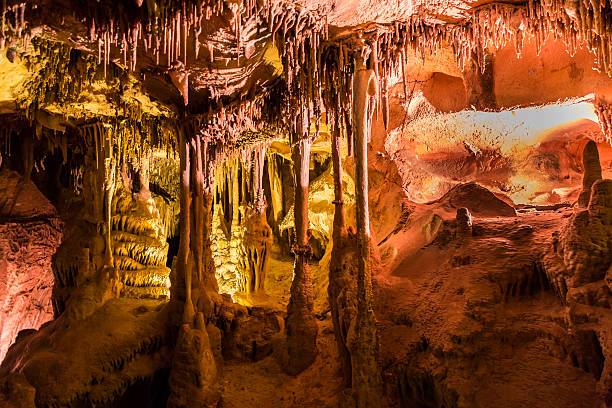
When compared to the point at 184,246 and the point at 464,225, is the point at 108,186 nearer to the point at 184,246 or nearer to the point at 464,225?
the point at 184,246

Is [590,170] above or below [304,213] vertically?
above

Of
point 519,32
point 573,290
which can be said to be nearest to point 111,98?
point 519,32

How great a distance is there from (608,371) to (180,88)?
732 centimetres

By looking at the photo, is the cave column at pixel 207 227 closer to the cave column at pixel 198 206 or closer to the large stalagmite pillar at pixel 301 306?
the cave column at pixel 198 206

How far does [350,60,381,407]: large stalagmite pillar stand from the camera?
6.00 meters

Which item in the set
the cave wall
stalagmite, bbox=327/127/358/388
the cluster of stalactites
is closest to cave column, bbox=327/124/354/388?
stalagmite, bbox=327/127/358/388

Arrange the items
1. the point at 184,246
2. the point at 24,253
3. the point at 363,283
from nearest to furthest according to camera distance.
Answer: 1. the point at 363,283
2. the point at 184,246
3. the point at 24,253

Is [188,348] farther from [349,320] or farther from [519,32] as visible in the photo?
[519,32]

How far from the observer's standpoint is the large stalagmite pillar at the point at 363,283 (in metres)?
6.00

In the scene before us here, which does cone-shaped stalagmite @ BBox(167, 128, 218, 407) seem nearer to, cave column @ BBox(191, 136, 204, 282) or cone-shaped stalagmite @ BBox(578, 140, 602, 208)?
cave column @ BBox(191, 136, 204, 282)

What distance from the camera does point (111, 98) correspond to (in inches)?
338

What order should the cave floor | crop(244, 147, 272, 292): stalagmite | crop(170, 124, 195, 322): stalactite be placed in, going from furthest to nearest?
1. crop(244, 147, 272, 292): stalagmite
2. crop(170, 124, 195, 322): stalactite
3. the cave floor

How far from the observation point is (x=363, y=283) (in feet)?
20.3

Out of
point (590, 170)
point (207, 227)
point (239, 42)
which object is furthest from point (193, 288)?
point (590, 170)
